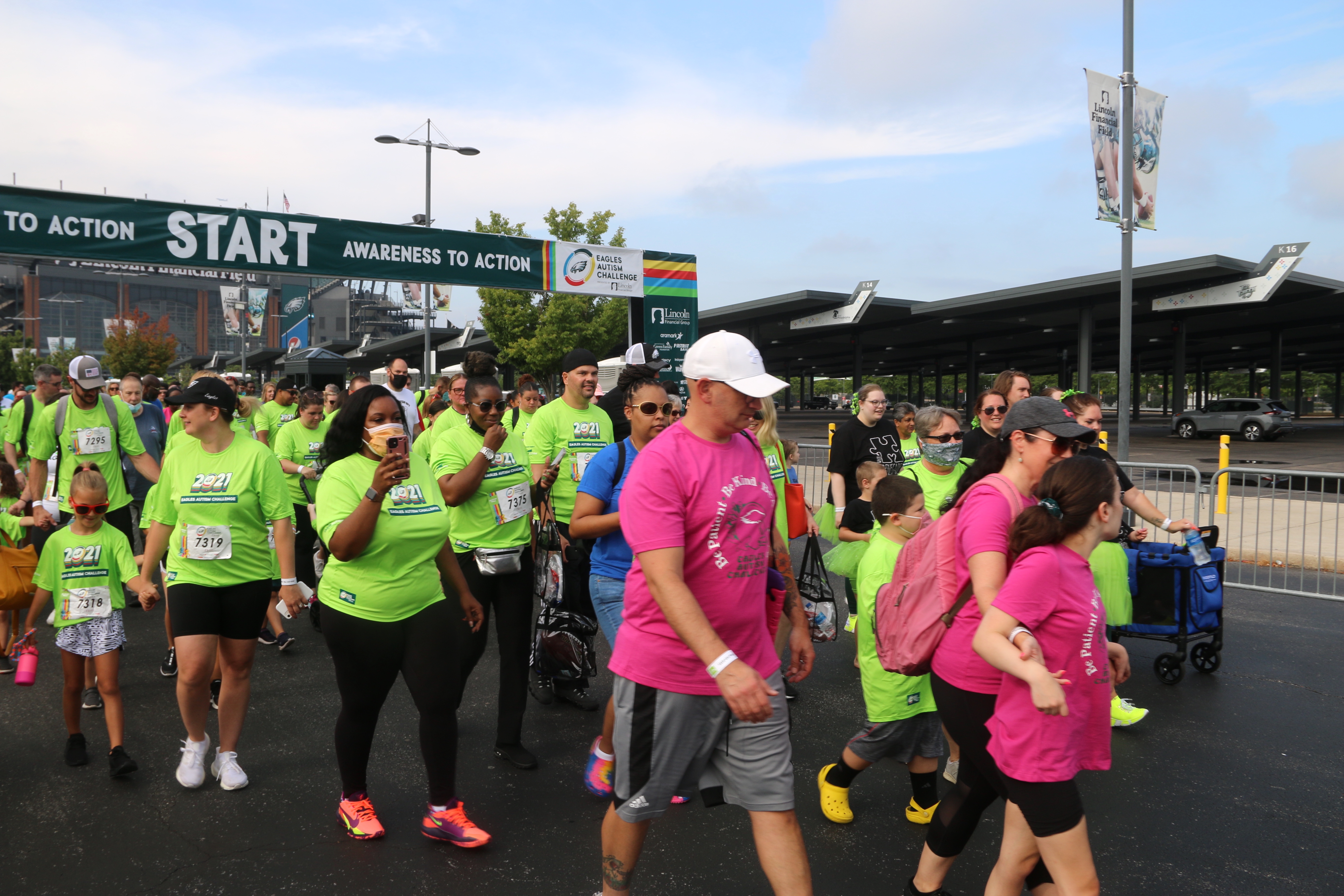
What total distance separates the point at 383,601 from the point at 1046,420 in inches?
93.3

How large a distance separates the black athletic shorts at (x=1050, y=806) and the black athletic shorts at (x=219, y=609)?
319cm

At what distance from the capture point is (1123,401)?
10219 millimetres

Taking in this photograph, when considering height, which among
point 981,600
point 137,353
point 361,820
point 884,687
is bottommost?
point 361,820

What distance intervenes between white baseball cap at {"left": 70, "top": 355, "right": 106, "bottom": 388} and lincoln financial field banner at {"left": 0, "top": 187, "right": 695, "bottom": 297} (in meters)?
1.84

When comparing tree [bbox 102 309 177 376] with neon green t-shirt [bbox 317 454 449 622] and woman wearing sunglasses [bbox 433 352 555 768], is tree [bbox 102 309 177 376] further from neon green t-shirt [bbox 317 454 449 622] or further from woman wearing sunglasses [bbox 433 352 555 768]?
neon green t-shirt [bbox 317 454 449 622]

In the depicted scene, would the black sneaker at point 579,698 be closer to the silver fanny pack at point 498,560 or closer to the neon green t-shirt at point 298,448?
the silver fanny pack at point 498,560

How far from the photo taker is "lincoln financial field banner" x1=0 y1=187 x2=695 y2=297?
880cm

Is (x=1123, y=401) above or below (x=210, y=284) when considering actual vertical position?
below

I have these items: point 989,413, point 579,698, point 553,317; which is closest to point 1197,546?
point 989,413

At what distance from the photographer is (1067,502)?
2.49 meters

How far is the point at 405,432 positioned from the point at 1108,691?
2579 mm

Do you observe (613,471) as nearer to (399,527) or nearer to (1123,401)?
(399,527)

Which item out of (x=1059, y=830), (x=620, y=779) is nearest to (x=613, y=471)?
(x=620, y=779)

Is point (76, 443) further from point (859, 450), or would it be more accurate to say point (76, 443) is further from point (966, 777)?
point (966, 777)
